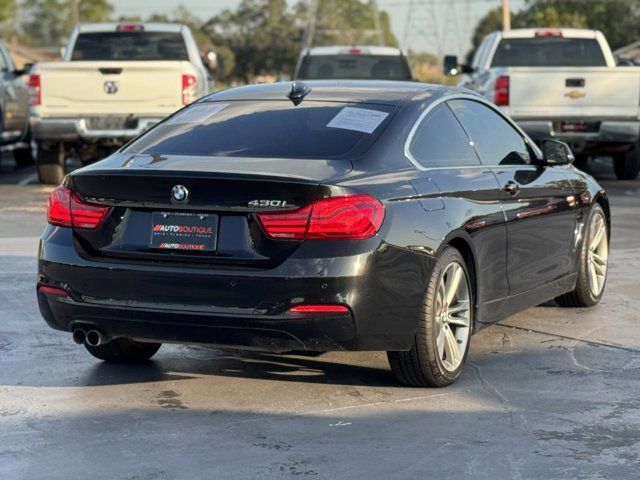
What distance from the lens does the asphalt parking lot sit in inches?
220

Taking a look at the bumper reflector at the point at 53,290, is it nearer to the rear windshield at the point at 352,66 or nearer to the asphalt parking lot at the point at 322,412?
the asphalt parking lot at the point at 322,412

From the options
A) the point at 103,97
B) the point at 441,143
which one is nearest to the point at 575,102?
the point at 103,97

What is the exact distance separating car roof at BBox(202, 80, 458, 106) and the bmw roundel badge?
1337 mm

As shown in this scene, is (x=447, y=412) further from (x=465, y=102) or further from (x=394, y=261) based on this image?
(x=465, y=102)

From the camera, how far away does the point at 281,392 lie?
22.5 ft

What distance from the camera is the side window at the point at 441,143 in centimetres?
723

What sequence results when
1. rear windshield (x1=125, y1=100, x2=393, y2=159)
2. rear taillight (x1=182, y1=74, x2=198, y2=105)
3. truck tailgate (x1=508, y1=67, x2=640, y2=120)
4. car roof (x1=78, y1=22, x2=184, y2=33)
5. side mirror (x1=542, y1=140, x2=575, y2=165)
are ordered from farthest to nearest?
car roof (x1=78, y1=22, x2=184, y2=33) < truck tailgate (x1=508, y1=67, x2=640, y2=120) < rear taillight (x1=182, y1=74, x2=198, y2=105) < side mirror (x1=542, y1=140, x2=575, y2=165) < rear windshield (x1=125, y1=100, x2=393, y2=159)

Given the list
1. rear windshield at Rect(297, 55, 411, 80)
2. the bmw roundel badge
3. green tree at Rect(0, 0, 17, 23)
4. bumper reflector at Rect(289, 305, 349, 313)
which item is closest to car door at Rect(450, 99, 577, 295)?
bumper reflector at Rect(289, 305, 349, 313)

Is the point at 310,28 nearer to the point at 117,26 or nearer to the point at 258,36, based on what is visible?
the point at 258,36

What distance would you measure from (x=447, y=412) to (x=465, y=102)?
220cm

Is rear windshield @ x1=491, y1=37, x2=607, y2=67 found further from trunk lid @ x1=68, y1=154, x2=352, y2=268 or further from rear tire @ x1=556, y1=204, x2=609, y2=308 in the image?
trunk lid @ x1=68, y1=154, x2=352, y2=268

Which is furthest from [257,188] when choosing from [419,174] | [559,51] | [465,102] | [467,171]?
[559,51]

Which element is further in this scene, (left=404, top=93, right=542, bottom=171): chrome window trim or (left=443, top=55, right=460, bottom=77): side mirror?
(left=443, top=55, right=460, bottom=77): side mirror

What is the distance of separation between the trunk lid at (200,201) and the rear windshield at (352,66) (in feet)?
49.3
